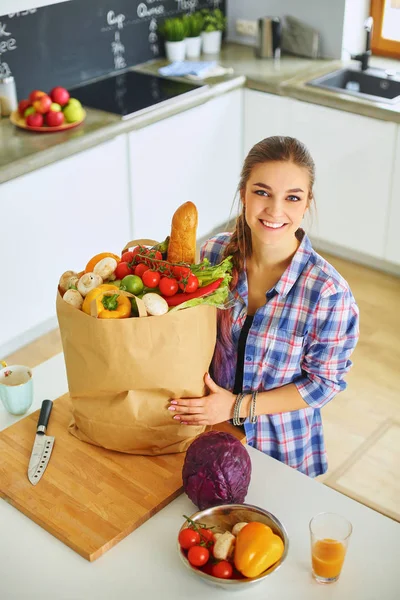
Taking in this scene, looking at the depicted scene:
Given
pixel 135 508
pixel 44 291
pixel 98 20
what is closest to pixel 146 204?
pixel 44 291

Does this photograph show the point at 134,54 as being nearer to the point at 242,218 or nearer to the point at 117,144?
the point at 117,144

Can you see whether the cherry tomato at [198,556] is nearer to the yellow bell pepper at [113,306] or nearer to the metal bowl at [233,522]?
the metal bowl at [233,522]

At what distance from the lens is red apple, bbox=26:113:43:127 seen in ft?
10.3

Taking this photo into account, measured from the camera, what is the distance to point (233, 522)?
4.59 feet

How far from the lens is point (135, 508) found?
1460 millimetres

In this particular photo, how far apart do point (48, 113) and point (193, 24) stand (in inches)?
47.2

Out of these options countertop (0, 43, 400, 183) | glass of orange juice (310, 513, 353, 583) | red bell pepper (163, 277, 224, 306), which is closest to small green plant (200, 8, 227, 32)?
countertop (0, 43, 400, 183)

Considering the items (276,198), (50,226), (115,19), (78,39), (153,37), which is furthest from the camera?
(153,37)

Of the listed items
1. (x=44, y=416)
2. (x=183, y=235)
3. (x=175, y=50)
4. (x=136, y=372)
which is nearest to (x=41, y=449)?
(x=44, y=416)

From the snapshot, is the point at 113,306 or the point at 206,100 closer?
the point at 113,306

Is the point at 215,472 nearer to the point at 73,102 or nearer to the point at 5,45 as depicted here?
the point at 73,102

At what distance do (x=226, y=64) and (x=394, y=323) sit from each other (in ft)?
5.02

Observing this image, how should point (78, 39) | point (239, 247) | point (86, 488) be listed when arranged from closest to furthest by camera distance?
1. point (86, 488)
2. point (239, 247)
3. point (78, 39)

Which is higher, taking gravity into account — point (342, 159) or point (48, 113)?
point (48, 113)
